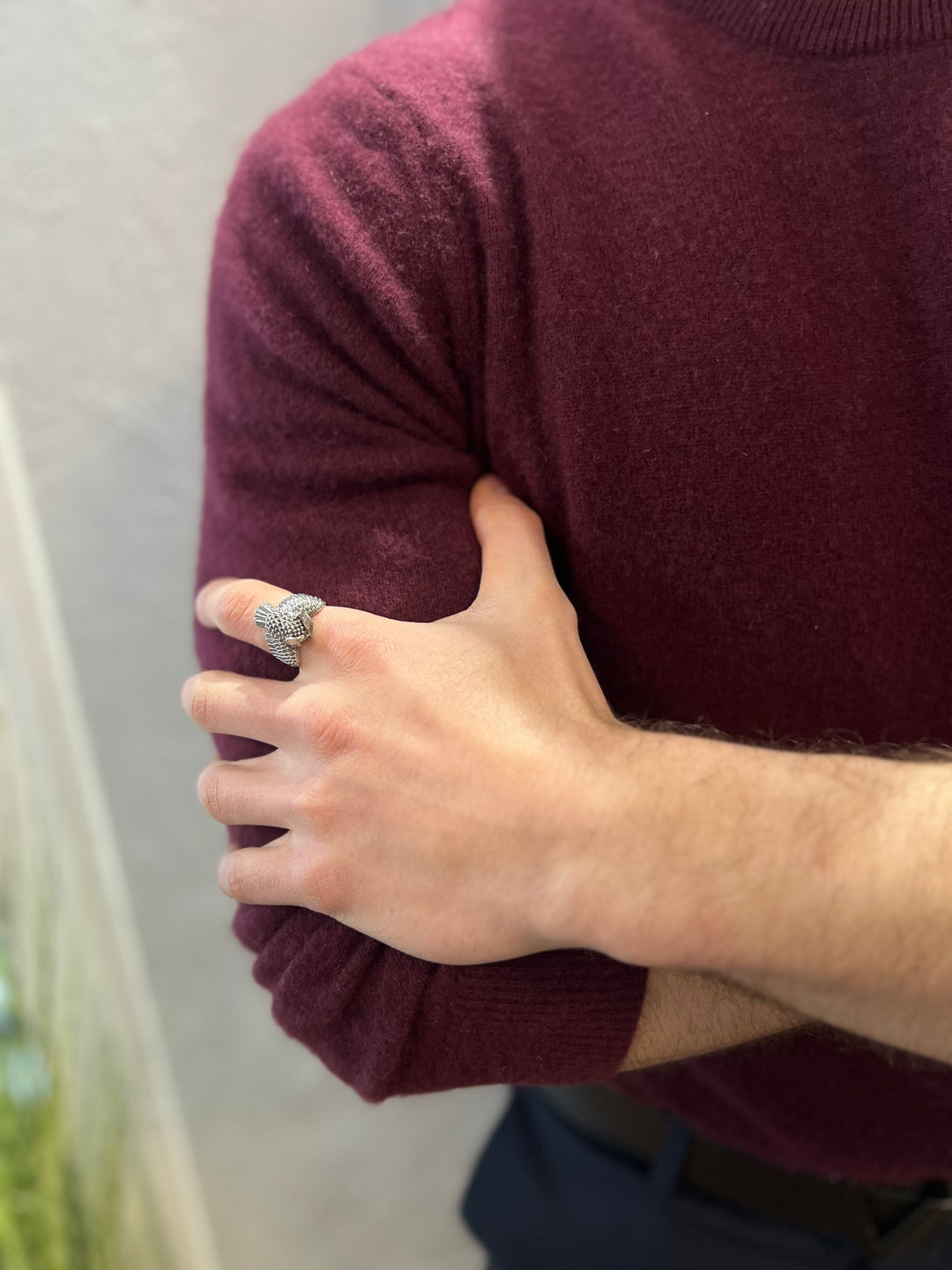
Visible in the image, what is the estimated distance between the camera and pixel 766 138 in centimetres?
63

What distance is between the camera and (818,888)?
0.52 m

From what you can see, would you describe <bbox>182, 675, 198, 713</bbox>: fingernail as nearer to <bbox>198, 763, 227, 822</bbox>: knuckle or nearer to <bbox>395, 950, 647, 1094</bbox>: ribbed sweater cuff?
<bbox>198, 763, 227, 822</bbox>: knuckle

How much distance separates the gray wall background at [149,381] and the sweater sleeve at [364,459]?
33 centimetres

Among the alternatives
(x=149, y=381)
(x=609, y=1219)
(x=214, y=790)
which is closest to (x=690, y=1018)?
(x=214, y=790)

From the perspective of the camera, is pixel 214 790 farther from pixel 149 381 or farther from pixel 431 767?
pixel 149 381

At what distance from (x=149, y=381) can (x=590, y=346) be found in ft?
1.83

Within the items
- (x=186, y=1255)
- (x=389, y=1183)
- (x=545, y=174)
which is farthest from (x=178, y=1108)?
(x=545, y=174)

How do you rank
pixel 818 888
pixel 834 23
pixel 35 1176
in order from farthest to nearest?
pixel 35 1176
pixel 834 23
pixel 818 888

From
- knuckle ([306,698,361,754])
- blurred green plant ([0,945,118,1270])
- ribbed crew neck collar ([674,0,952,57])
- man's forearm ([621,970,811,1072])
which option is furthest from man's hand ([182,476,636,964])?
blurred green plant ([0,945,118,1270])

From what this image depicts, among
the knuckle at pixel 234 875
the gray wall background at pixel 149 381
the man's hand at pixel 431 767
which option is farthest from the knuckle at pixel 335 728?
the gray wall background at pixel 149 381

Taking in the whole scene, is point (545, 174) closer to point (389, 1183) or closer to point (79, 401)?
point (79, 401)

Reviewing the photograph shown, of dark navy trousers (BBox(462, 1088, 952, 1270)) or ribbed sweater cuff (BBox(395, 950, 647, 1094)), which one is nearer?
ribbed sweater cuff (BBox(395, 950, 647, 1094))

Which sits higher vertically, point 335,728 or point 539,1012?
point 335,728

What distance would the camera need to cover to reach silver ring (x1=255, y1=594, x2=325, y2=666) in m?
0.59
